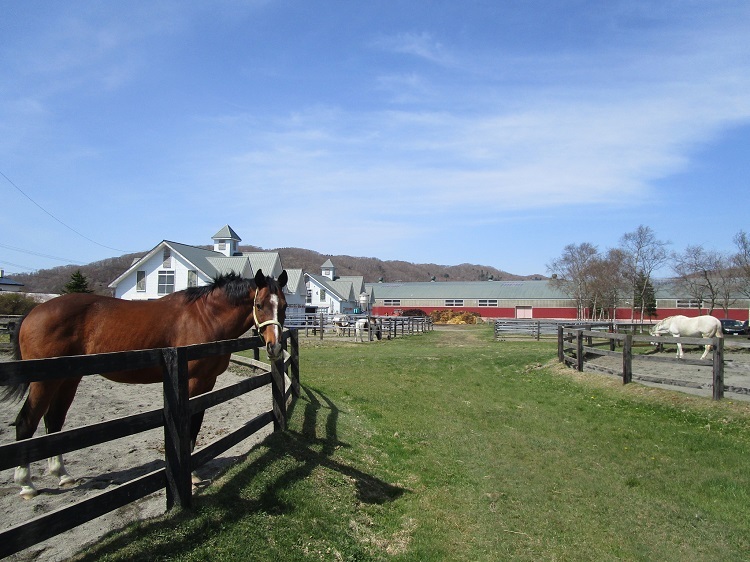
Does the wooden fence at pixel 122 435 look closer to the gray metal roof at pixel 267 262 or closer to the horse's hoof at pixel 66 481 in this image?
the horse's hoof at pixel 66 481

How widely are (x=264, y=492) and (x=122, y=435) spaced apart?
1427 mm

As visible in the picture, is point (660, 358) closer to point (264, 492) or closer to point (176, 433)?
point (264, 492)

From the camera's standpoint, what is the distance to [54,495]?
4734mm

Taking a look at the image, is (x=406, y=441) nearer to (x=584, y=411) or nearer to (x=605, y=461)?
(x=605, y=461)

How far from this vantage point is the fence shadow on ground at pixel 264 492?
344 centimetres

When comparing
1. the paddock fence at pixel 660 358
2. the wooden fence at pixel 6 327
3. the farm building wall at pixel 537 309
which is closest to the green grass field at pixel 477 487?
the paddock fence at pixel 660 358

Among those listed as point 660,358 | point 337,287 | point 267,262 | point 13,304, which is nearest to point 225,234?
point 267,262

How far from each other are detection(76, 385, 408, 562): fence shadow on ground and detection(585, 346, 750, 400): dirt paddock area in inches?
290

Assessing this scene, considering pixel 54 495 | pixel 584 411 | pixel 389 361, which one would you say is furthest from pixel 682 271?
pixel 54 495

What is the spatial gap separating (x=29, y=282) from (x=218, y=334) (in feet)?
231

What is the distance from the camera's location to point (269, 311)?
560 cm

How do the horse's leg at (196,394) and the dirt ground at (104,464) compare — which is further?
the horse's leg at (196,394)

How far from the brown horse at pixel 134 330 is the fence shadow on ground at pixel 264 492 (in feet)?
2.85

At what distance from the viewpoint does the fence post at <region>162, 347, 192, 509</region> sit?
3.97 meters
